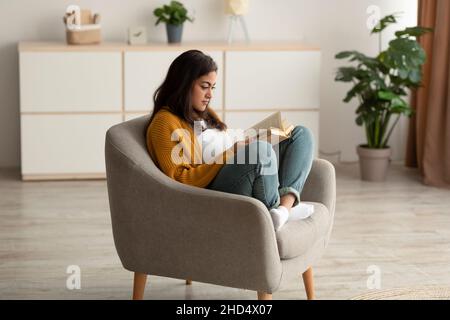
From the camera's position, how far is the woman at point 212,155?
10.3 feet

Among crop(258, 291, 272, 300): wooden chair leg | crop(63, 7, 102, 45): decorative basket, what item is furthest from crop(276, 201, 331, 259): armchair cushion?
crop(63, 7, 102, 45): decorative basket

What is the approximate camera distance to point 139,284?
3332 millimetres

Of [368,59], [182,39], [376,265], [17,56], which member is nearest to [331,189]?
[376,265]

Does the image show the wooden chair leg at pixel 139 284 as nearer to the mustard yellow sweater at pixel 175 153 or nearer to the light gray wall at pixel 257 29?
the mustard yellow sweater at pixel 175 153

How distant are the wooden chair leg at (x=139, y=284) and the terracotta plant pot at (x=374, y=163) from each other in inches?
103

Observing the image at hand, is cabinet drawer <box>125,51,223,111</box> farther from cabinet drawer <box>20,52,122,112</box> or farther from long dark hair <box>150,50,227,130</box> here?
long dark hair <box>150,50,227,130</box>

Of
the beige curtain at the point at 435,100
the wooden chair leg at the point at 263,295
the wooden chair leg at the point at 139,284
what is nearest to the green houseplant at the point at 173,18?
the beige curtain at the point at 435,100

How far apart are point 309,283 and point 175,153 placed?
0.75 meters

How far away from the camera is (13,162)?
5.91 m

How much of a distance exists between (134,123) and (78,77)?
2.23 m

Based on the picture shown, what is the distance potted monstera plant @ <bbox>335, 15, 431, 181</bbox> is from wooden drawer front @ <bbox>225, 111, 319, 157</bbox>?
280 millimetres

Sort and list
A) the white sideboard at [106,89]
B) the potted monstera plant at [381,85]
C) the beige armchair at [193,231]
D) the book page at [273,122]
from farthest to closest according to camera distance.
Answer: the white sideboard at [106,89] < the potted monstera plant at [381,85] < the book page at [273,122] < the beige armchair at [193,231]

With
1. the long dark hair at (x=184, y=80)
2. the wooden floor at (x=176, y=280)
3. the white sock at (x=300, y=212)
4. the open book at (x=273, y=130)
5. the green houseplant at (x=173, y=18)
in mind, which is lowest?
the wooden floor at (x=176, y=280)

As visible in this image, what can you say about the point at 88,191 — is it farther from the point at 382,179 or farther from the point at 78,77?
the point at 382,179
